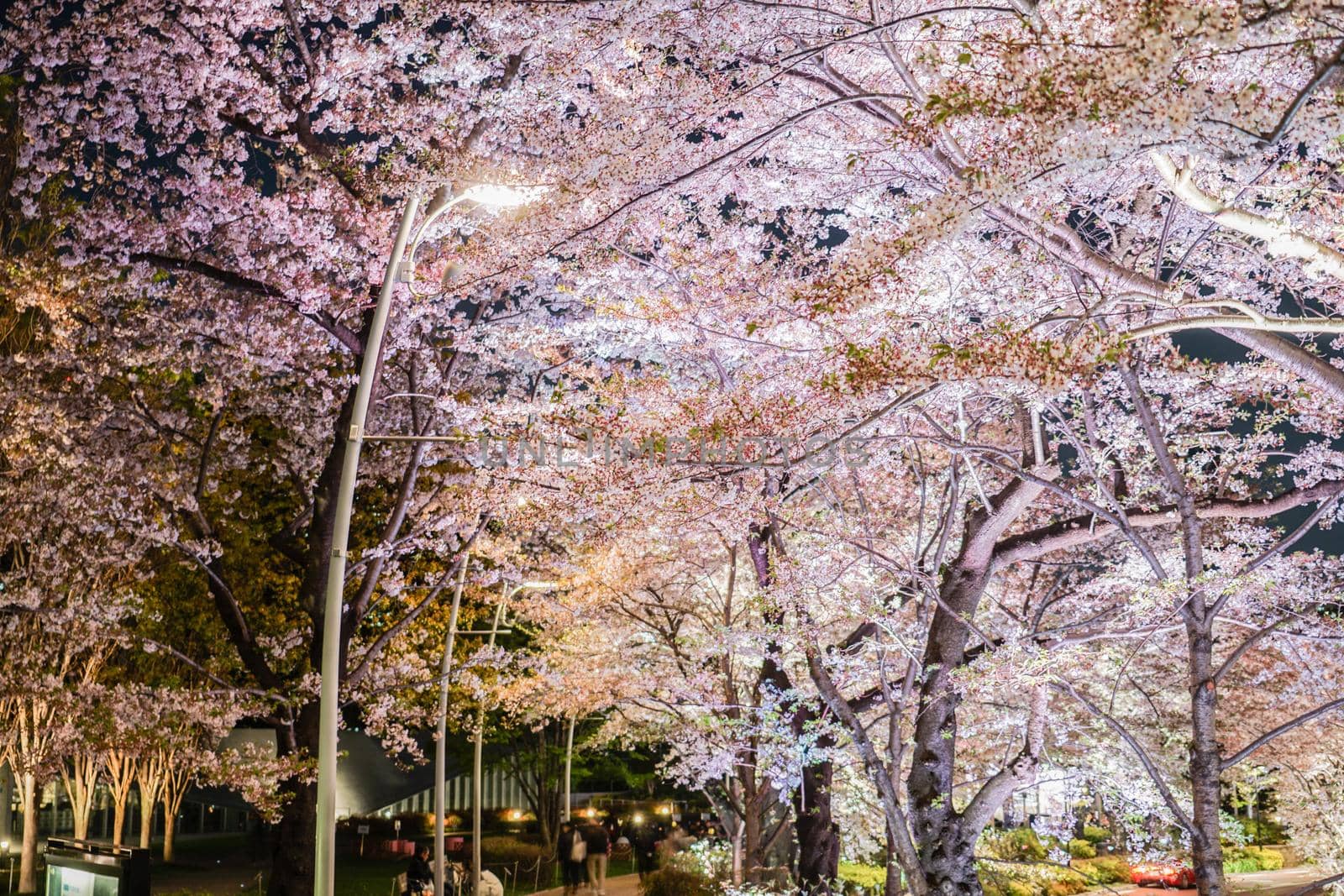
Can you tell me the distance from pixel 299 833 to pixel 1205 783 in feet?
35.6

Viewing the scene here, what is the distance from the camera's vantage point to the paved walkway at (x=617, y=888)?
2272 cm

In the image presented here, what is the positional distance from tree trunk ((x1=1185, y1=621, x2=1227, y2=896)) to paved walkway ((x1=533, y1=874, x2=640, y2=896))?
14112mm

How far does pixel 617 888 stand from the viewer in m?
24.6

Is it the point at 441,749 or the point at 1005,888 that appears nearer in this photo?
the point at 441,749

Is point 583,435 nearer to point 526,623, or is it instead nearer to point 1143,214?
point 1143,214

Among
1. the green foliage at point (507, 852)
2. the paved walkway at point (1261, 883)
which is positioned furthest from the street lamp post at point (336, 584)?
the paved walkway at point (1261, 883)

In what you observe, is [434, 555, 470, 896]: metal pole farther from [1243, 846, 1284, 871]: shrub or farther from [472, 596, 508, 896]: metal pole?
[1243, 846, 1284, 871]: shrub

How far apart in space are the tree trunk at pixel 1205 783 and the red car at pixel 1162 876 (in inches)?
903

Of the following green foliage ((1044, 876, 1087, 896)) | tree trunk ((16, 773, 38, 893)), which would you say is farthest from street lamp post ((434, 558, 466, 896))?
green foliage ((1044, 876, 1087, 896))

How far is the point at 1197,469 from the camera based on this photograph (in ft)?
43.8

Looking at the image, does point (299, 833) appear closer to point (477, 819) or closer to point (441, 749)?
point (441, 749)

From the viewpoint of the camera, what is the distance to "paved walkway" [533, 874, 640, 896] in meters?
22.7

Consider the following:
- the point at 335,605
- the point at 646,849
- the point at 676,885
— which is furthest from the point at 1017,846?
the point at 335,605

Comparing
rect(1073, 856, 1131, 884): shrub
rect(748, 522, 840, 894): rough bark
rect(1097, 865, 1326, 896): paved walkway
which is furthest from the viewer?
rect(1073, 856, 1131, 884): shrub
